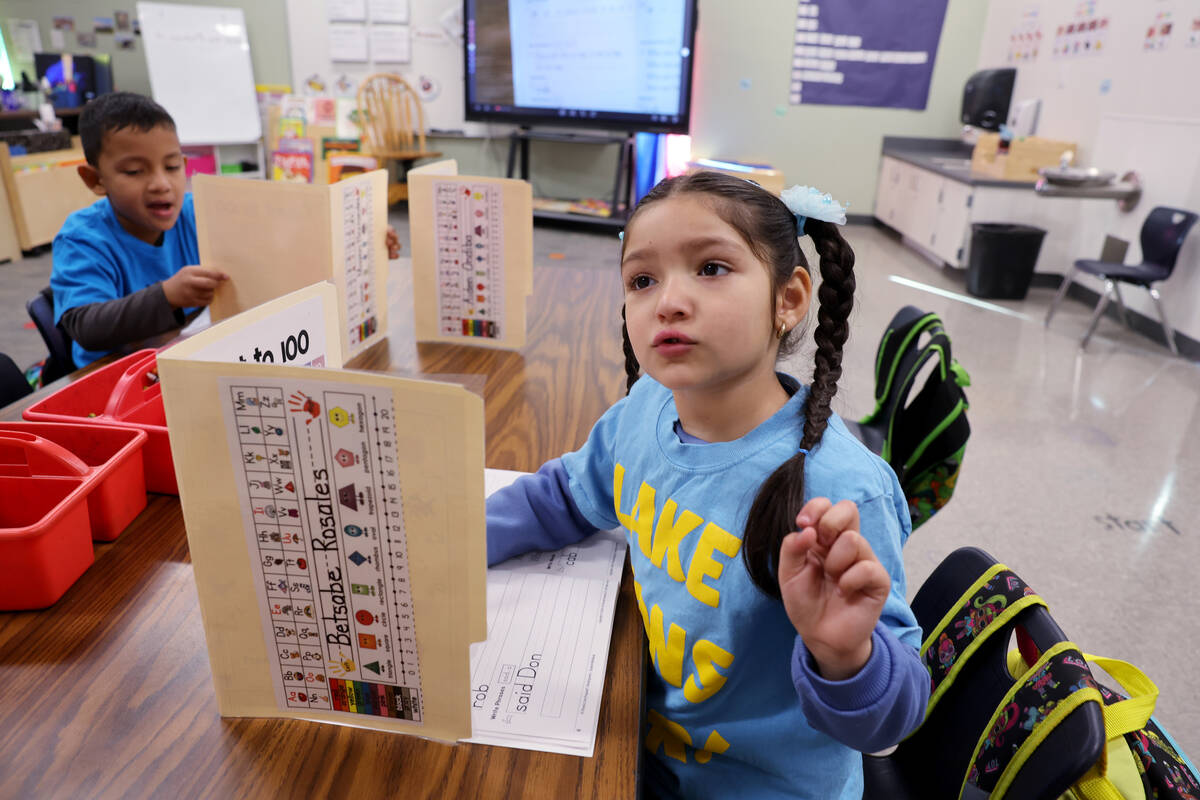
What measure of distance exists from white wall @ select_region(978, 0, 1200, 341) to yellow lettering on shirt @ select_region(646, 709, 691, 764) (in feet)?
13.1

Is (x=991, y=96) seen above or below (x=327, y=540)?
above

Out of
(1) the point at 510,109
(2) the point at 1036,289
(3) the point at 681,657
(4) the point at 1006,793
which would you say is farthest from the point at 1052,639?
(1) the point at 510,109

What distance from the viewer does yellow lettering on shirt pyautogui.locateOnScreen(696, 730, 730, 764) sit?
69 centimetres

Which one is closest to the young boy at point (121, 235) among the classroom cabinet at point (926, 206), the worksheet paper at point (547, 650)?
the worksheet paper at point (547, 650)

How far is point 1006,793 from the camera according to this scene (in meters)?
0.61

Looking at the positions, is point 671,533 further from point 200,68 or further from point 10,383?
point 200,68

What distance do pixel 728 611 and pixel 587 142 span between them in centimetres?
565

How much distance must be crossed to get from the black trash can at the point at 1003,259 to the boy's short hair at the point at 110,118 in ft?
14.1

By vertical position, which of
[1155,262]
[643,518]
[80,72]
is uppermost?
[80,72]

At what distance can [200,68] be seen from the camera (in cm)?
591

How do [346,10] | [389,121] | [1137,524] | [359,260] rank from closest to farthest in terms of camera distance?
[359,260]
[1137,524]
[389,121]
[346,10]

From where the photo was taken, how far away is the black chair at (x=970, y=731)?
22.0 inches

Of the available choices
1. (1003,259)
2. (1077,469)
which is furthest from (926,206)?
(1077,469)

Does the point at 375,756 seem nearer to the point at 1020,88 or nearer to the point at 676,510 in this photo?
the point at 676,510
